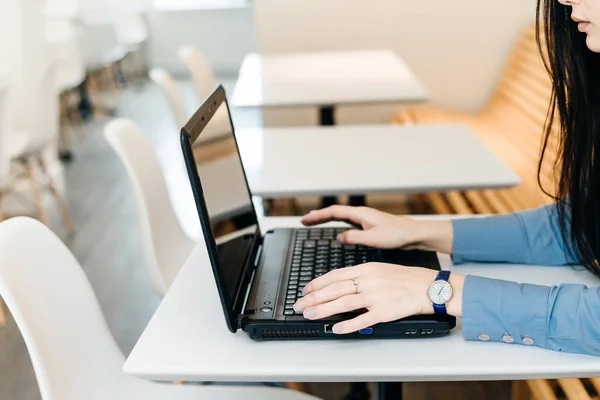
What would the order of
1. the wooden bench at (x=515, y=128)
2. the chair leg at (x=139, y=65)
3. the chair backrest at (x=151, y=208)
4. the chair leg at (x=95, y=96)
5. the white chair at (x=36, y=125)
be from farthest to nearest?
the chair leg at (x=139, y=65), the chair leg at (x=95, y=96), the white chair at (x=36, y=125), the wooden bench at (x=515, y=128), the chair backrest at (x=151, y=208)

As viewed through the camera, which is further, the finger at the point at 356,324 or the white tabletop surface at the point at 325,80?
the white tabletop surface at the point at 325,80

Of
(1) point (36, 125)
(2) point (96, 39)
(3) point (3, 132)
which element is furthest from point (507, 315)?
(2) point (96, 39)

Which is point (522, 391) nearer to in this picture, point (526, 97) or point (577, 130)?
point (577, 130)

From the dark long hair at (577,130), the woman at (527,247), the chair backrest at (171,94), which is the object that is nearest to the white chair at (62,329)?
the woman at (527,247)

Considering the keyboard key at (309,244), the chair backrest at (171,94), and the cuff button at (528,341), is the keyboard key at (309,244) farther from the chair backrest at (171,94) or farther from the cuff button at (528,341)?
the chair backrest at (171,94)

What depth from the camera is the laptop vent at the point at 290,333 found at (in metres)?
1.04

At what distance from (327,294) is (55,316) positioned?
0.49 metres

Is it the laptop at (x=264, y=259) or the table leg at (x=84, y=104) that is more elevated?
the laptop at (x=264, y=259)

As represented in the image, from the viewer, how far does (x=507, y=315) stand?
3.35ft

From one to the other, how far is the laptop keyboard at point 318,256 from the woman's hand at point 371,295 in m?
0.09

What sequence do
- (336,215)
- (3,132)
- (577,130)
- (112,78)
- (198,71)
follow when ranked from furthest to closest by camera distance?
(112,78), (198,71), (3,132), (336,215), (577,130)

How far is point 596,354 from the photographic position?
39.4 inches

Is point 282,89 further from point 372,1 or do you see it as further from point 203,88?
point 372,1

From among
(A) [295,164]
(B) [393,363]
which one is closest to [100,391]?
(B) [393,363]
